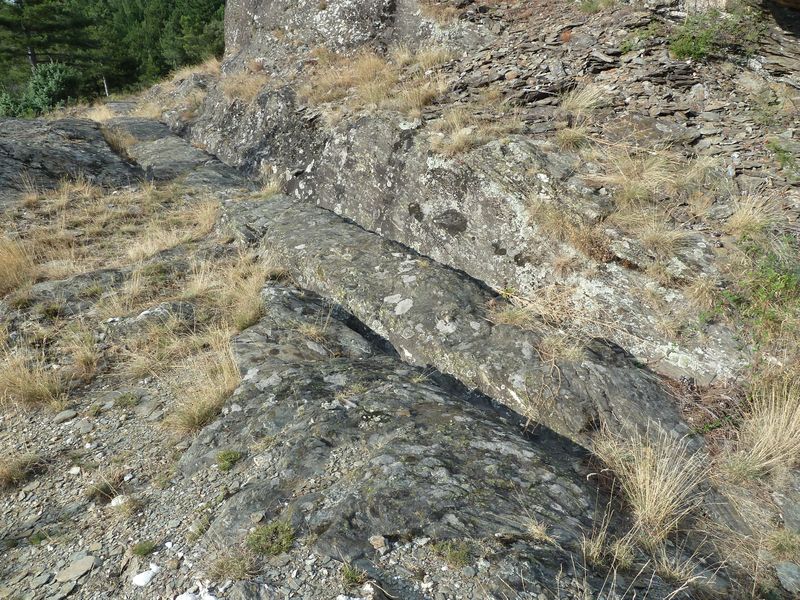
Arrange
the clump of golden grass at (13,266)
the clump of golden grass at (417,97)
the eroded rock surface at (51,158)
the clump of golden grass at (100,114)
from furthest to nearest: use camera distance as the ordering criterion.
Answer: the clump of golden grass at (100,114) < the eroded rock surface at (51,158) < the clump of golden grass at (417,97) < the clump of golden grass at (13,266)

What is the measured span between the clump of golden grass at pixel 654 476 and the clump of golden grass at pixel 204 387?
2.87 metres

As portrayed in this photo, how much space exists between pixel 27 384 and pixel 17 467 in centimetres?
91

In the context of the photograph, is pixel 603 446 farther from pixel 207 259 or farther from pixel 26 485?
pixel 207 259

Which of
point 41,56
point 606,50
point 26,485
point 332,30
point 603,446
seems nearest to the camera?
point 26,485

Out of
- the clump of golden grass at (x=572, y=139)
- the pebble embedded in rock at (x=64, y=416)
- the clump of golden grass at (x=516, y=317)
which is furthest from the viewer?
the clump of golden grass at (x=572, y=139)

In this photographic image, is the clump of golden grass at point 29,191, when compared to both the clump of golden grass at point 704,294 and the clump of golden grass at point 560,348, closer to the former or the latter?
the clump of golden grass at point 560,348

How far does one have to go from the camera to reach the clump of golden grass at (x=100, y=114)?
14.1 metres

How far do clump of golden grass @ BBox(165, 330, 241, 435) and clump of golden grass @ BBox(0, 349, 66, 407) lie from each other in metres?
0.98

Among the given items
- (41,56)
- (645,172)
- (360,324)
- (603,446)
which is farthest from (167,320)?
(41,56)

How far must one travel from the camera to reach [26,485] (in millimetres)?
3039

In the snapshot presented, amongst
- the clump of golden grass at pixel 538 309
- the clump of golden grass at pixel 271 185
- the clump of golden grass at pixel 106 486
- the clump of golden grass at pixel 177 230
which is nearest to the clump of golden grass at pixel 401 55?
the clump of golden grass at pixel 271 185

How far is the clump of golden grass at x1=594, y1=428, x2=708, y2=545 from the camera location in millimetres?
2875

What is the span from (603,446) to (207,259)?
4.95 m

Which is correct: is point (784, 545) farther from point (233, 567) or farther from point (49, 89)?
point (49, 89)
